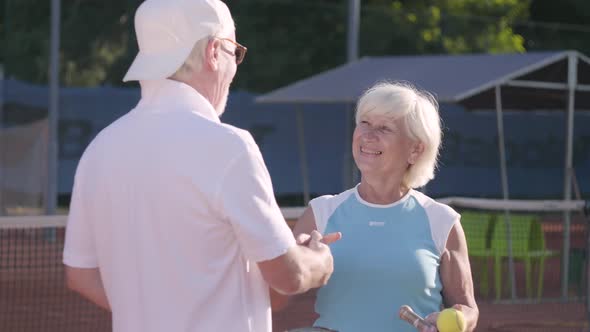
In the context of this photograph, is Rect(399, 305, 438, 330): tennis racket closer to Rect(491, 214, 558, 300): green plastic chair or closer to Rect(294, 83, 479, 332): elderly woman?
Rect(294, 83, 479, 332): elderly woman

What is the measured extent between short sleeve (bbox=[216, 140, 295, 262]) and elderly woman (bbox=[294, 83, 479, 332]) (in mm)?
842

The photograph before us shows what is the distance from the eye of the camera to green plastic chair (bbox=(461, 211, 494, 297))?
12703mm

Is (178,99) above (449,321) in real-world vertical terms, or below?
above

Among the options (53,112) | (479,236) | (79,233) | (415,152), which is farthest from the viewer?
(53,112)

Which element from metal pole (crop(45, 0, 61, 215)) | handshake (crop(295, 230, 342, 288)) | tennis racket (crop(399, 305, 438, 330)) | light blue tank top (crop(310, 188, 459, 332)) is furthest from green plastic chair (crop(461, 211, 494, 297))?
handshake (crop(295, 230, 342, 288))

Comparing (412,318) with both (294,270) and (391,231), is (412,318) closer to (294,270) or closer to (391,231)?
(391,231)

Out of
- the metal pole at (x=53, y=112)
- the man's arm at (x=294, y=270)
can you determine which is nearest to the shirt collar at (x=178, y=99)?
the man's arm at (x=294, y=270)

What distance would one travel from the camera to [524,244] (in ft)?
43.1

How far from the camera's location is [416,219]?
3.99m

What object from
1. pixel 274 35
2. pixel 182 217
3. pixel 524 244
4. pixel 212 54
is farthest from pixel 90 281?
pixel 274 35

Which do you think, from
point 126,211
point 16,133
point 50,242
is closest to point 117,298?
point 126,211

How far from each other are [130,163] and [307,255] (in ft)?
1.75

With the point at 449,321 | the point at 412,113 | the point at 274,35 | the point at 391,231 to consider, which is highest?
the point at 412,113

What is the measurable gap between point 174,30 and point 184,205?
19.8 inches
